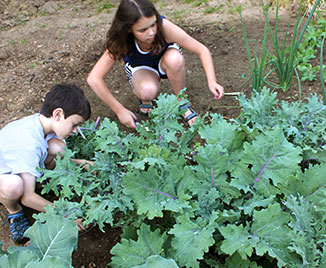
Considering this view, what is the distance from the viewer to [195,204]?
4.75 ft

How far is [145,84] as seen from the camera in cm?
269

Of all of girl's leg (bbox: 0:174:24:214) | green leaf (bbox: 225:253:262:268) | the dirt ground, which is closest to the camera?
green leaf (bbox: 225:253:262:268)

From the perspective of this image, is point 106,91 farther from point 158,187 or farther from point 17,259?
point 17,259

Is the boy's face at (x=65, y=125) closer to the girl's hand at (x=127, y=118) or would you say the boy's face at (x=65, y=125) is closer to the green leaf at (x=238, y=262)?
the girl's hand at (x=127, y=118)

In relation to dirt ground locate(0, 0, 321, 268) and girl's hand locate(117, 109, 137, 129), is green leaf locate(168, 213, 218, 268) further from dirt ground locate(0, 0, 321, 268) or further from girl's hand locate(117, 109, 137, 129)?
girl's hand locate(117, 109, 137, 129)

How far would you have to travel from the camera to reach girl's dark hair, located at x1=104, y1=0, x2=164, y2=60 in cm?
229

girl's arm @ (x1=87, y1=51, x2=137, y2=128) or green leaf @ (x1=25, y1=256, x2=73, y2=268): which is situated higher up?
green leaf @ (x1=25, y1=256, x2=73, y2=268)

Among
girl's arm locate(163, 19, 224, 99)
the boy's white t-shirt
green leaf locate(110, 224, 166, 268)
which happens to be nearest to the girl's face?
girl's arm locate(163, 19, 224, 99)

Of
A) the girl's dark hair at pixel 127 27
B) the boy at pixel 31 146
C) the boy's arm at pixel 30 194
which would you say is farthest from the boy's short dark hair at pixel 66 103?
the girl's dark hair at pixel 127 27

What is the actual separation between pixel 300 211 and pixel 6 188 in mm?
1447

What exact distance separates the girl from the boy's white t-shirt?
668 millimetres

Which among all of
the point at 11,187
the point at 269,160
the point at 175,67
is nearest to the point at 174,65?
the point at 175,67

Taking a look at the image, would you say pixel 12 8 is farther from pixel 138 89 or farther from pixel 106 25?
pixel 138 89

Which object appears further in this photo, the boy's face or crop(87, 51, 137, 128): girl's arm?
crop(87, 51, 137, 128): girl's arm
